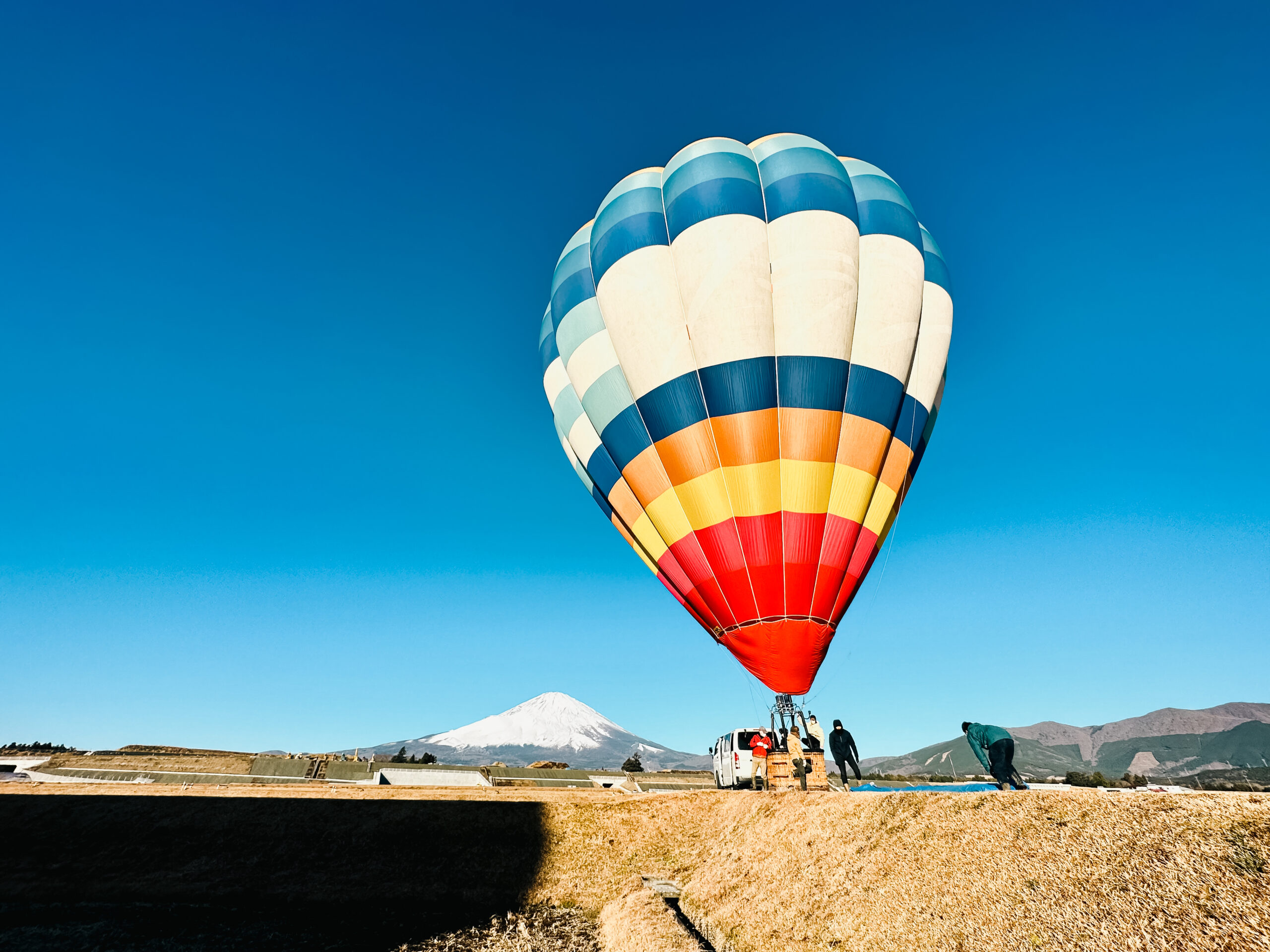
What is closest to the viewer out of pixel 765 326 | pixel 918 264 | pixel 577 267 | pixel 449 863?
pixel 449 863

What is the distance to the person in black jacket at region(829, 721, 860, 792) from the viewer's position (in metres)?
14.3

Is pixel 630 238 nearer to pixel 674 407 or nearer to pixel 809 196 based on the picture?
pixel 809 196

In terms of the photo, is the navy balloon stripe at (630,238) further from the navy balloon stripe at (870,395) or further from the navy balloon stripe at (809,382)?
the navy balloon stripe at (870,395)

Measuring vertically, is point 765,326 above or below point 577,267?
below

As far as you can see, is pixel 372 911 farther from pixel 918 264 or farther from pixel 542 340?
pixel 918 264

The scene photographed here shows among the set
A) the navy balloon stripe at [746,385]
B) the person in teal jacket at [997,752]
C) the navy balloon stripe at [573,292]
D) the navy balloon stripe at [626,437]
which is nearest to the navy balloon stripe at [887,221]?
the navy balloon stripe at [746,385]

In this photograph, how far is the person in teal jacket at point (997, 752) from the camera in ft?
36.0

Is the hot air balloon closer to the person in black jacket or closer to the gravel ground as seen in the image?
the person in black jacket

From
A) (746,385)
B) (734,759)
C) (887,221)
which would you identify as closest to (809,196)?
(887,221)

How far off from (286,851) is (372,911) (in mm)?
3829

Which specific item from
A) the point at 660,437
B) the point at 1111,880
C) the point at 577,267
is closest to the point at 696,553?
the point at 660,437

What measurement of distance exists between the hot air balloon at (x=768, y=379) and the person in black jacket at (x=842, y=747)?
1290 millimetres

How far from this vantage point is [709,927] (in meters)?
9.79

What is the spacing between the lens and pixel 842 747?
1436cm
